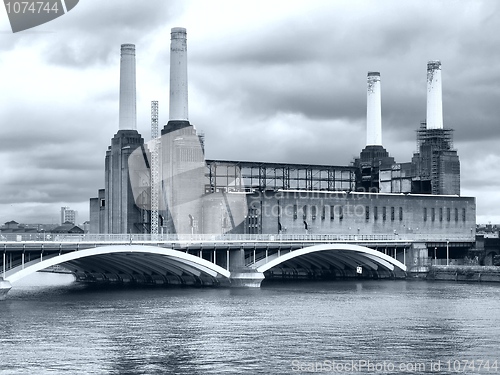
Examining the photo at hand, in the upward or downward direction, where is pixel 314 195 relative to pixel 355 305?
upward

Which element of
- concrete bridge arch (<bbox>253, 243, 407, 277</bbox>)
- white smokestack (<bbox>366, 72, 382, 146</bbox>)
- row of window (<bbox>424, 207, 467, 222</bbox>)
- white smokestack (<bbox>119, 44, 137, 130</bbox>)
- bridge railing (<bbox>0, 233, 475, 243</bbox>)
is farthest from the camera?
white smokestack (<bbox>366, 72, 382, 146</bbox>)

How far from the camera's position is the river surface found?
4900 centimetres

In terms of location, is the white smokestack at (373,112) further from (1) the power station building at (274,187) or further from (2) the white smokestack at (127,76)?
(2) the white smokestack at (127,76)

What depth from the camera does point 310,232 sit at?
123 metres

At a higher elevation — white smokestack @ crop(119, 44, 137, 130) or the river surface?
white smokestack @ crop(119, 44, 137, 130)

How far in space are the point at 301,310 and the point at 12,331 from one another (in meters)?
22.3

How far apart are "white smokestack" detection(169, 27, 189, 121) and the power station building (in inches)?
4.4

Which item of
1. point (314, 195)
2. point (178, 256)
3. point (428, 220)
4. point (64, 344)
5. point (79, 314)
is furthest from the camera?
point (428, 220)

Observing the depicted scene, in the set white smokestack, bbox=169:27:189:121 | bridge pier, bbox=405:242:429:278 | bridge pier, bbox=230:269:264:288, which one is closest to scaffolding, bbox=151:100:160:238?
white smokestack, bbox=169:27:189:121

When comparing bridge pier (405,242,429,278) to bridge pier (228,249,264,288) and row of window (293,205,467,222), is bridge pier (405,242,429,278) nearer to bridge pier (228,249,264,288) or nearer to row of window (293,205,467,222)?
row of window (293,205,467,222)

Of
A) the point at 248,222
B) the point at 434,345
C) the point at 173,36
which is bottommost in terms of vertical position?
the point at 434,345

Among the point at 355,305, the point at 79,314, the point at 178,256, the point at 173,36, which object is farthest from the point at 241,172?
the point at 79,314

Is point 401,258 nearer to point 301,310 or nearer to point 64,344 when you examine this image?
point 301,310

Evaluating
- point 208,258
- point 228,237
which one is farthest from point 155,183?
point 208,258
